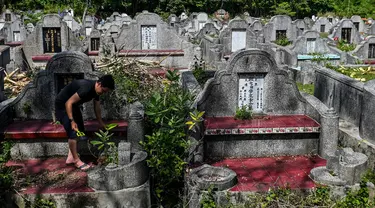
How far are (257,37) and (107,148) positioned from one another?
50.3ft

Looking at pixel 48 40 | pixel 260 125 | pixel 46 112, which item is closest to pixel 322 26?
pixel 48 40

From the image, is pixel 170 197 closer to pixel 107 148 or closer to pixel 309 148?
pixel 107 148

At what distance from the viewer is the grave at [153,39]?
16.4 meters

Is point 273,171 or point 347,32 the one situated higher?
point 347,32

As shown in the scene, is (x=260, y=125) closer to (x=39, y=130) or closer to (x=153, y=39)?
(x=39, y=130)

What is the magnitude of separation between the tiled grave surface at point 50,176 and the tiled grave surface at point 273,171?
89.4 inches

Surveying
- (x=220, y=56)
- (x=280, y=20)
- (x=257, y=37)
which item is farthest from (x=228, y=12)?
(x=220, y=56)

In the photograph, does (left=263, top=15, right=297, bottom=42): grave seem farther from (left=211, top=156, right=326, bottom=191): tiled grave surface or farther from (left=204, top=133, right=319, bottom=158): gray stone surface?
(left=211, top=156, right=326, bottom=191): tiled grave surface

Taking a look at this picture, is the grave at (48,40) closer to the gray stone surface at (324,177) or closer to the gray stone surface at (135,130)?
the gray stone surface at (135,130)

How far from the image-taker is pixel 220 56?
17.6m

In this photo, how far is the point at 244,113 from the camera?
812 centimetres

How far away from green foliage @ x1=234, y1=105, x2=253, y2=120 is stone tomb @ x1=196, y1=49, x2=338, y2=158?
0.10 m

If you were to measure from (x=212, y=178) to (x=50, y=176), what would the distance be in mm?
2466

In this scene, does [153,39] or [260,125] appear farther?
[153,39]
